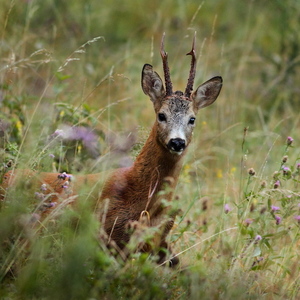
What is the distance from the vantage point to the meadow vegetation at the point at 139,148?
3463 mm

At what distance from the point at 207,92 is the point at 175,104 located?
534 millimetres

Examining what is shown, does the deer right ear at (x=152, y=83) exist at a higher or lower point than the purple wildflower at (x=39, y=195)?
higher

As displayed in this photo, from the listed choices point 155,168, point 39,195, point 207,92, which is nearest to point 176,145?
point 155,168

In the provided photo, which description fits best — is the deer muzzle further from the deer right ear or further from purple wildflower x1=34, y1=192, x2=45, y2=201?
purple wildflower x1=34, y1=192, x2=45, y2=201

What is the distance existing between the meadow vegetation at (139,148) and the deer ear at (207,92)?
41 cm

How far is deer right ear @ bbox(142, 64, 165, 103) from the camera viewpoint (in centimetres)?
519

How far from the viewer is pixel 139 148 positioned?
17.6ft

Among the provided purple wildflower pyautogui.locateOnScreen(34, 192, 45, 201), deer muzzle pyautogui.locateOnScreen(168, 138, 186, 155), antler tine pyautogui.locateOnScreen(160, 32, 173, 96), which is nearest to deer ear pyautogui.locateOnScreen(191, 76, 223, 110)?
antler tine pyautogui.locateOnScreen(160, 32, 173, 96)

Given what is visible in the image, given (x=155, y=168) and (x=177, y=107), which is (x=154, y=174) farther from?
(x=177, y=107)

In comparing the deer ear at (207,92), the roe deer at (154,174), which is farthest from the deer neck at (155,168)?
the deer ear at (207,92)

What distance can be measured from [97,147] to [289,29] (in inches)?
157

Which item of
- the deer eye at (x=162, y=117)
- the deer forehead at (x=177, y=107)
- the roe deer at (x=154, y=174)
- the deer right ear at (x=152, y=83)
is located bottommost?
the roe deer at (x=154, y=174)

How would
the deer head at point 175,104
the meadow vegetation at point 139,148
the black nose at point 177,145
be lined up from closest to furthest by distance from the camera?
the meadow vegetation at point 139,148, the black nose at point 177,145, the deer head at point 175,104

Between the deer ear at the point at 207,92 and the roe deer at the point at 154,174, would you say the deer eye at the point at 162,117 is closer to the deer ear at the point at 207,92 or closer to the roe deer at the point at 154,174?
the roe deer at the point at 154,174
